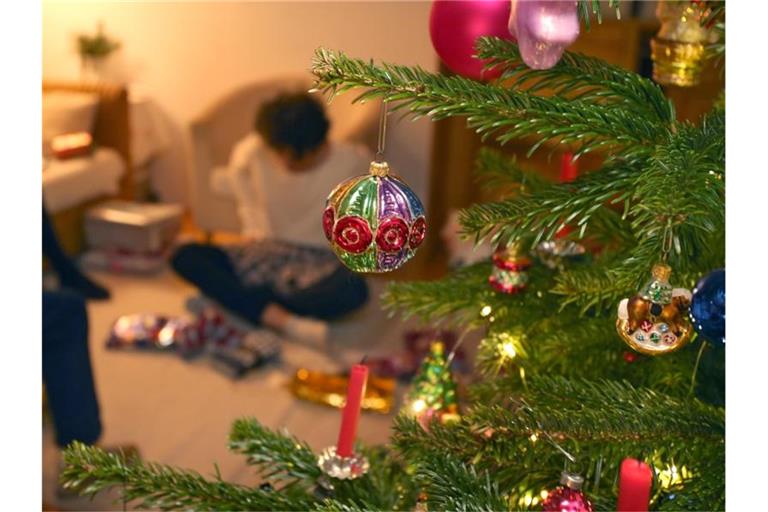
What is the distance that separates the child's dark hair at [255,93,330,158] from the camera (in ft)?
9.80

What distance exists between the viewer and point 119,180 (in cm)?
399

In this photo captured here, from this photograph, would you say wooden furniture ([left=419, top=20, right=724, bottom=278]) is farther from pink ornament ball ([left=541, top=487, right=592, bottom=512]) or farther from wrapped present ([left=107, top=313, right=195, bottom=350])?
pink ornament ball ([left=541, top=487, right=592, bottom=512])

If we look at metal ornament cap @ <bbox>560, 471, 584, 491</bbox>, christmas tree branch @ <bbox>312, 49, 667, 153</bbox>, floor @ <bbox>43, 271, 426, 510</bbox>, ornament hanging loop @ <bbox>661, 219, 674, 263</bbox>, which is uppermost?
christmas tree branch @ <bbox>312, 49, 667, 153</bbox>

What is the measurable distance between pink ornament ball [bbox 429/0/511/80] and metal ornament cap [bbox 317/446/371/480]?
12.4 inches

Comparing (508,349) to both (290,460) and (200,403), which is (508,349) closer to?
(290,460)

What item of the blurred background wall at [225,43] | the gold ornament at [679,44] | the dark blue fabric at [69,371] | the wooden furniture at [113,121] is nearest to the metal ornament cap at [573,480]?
the gold ornament at [679,44]

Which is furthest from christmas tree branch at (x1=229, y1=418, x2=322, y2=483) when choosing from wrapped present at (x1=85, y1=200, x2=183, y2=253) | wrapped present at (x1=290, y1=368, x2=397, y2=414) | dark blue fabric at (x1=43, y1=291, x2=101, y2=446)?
wrapped present at (x1=85, y1=200, x2=183, y2=253)

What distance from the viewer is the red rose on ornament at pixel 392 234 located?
591mm

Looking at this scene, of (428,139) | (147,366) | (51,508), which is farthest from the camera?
(428,139)

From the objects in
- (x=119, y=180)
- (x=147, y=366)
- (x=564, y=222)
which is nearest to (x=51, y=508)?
(x=147, y=366)

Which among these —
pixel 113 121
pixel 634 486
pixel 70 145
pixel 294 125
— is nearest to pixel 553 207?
pixel 634 486

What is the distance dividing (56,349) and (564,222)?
151cm

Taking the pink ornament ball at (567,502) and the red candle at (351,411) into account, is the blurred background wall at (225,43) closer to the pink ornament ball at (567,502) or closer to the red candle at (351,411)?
the red candle at (351,411)
